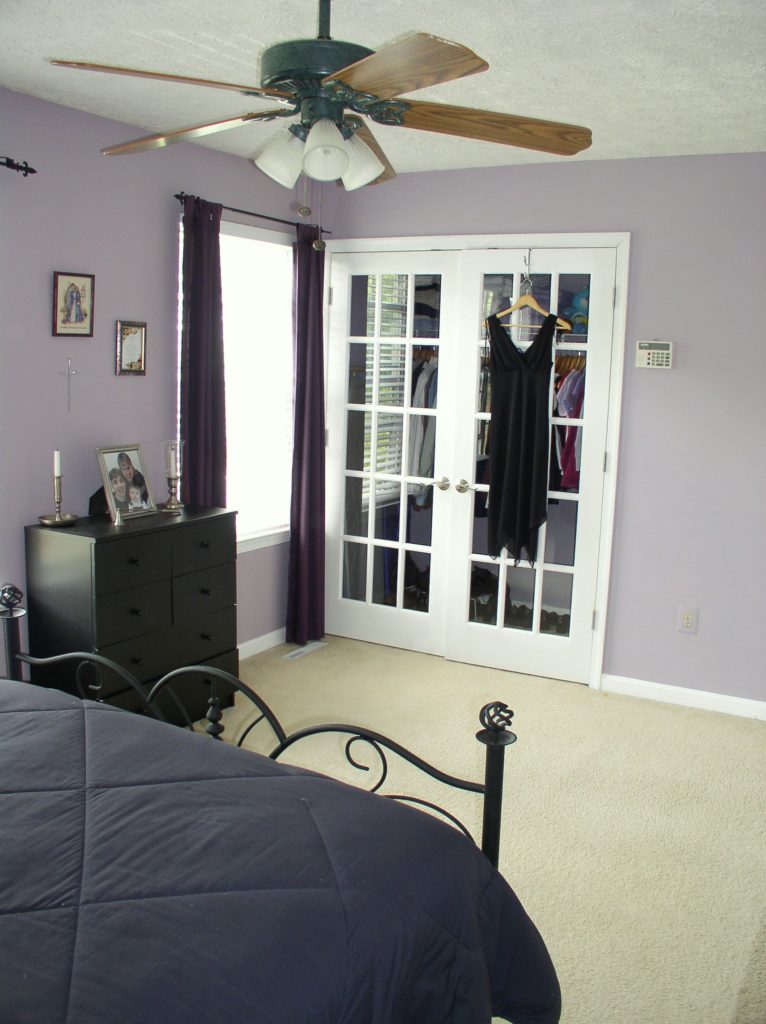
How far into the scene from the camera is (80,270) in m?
3.45

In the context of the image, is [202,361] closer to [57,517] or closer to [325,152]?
[57,517]

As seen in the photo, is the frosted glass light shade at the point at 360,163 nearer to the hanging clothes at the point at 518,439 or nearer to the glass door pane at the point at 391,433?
the hanging clothes at the point at 518,439

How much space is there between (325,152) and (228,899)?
138 cm

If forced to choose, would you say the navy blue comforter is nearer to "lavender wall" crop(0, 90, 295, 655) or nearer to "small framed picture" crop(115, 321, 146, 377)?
"lavender wall" crop(0, 90, 295, 655)

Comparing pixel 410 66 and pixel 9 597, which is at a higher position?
pixel 410 66

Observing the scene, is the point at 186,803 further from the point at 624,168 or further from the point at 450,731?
the point at 624,168

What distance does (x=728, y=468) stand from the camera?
390cm

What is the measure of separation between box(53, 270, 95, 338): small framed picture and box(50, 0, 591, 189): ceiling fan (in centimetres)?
150

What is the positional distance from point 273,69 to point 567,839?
2.45m

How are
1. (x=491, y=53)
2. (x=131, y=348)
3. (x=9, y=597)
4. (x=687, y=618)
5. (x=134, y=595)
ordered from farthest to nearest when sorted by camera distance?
(x=687, y=618) < (x=131, y=348) < (x=134, y=595) < (x=491, y=53) < (x=9, y=597)

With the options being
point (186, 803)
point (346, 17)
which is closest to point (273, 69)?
point (346, 17)

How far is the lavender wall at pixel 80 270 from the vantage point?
10.5 ft

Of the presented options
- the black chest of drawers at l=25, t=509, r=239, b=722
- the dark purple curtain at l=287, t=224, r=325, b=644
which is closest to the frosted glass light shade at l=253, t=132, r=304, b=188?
the black chest of drawers at l=25, t=509, r=239, b=722

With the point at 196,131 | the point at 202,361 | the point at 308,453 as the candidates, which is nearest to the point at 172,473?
the point at 202,361
